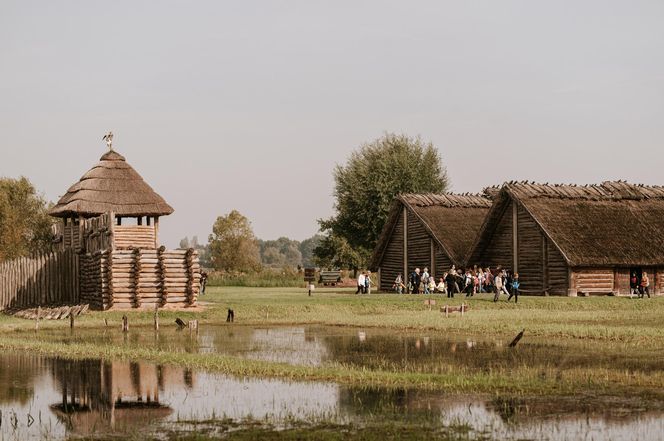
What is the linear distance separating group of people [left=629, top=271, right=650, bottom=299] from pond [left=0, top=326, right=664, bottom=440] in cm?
2494

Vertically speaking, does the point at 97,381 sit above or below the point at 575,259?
below

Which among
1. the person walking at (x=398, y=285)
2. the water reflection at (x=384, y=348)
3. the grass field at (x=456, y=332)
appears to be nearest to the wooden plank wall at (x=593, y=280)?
the grass field at (x=456, y=332)

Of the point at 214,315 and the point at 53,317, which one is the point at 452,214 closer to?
the point at 214,315

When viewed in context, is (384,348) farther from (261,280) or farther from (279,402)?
(261,280)

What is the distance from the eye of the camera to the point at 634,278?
53.9 metres

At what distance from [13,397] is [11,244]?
199 feet

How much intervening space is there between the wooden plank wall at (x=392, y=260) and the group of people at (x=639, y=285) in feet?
47.4

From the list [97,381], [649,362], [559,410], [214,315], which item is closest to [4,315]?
[214,315]

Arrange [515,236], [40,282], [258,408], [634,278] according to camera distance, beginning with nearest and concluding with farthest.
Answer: [258,408] < [40,282] < [634,278] < [515,236]

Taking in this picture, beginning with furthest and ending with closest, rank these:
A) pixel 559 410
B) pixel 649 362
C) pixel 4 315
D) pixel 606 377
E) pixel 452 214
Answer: pixel 452 214
pixel 4 315
pixel 649 362
pixel 606 377
pixel 559 410

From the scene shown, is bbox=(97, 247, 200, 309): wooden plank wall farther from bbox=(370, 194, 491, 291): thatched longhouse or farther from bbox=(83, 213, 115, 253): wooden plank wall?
bbox=(370, 194, 491, 291): thatched longhouse

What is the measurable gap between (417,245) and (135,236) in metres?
17.2

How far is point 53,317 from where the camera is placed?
40062mm

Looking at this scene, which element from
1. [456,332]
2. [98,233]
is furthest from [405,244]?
[456,332]
